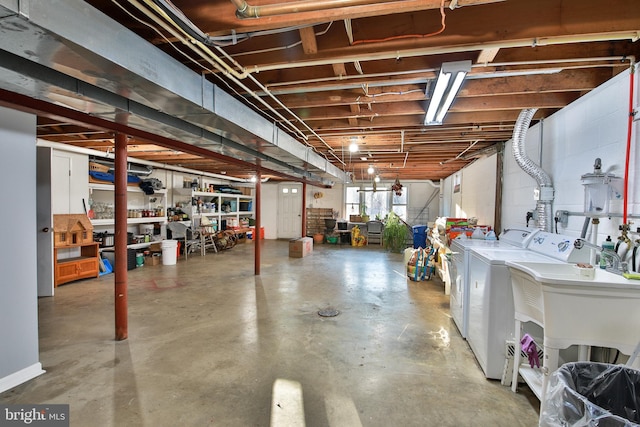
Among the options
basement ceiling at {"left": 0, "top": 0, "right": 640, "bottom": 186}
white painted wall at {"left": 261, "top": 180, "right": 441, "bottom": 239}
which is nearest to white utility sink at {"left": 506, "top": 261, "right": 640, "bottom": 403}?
basement ceiling at {"left": 0, "top": 0, "right": 640, "bottom": 186}

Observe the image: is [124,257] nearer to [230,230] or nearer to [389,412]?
[389,412]

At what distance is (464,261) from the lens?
115 inches

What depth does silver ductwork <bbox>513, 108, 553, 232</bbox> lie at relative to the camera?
112 inches

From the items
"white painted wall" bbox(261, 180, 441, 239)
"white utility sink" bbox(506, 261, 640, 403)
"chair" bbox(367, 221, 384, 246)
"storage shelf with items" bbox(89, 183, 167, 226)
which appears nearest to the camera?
"white utility sink" bbox(506, 261, 640, 403)

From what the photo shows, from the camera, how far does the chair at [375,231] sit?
9.41 metres

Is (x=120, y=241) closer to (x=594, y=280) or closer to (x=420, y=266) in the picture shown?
(x=594, y=280)

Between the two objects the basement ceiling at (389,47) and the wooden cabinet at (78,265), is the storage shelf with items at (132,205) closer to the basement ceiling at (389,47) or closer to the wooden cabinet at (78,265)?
the wooden cabinet at (78,265)

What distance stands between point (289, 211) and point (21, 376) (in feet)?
30.1

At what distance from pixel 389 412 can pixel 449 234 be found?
10.9ft

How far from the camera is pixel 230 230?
8875mm

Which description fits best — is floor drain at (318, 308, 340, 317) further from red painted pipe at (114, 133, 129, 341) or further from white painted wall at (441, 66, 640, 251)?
white painted wall at (441, 66, 640, 251)

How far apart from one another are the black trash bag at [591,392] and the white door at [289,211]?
9.95 m

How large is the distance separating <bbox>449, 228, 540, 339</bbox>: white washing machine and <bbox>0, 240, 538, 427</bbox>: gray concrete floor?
229 mm

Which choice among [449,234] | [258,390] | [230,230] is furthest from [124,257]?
[230,230]
